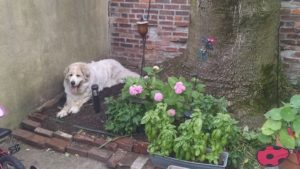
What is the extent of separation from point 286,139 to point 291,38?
2315 mm

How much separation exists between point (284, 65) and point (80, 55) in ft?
9.09

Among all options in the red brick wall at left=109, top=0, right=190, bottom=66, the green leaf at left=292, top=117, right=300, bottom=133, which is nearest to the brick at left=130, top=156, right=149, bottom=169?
the green leaf at left=292, top=117, right=300, bottom=133

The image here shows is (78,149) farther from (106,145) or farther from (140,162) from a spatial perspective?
(140,162)

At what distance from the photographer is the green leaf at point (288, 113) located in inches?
114

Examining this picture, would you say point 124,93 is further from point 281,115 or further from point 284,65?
point 284,65

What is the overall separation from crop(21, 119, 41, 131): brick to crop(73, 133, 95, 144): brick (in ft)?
1.86

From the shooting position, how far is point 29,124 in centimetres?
429

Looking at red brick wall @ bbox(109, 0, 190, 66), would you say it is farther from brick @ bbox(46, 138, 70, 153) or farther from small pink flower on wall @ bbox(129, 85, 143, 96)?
brick @ bbox(46, 138, 70, 153)

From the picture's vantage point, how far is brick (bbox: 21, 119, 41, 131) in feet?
14.0

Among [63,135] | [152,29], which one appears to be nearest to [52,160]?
[63,135]

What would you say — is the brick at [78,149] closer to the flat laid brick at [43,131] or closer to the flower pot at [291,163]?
the flat laid brick at [43,131]

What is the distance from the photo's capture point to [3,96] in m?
4.07

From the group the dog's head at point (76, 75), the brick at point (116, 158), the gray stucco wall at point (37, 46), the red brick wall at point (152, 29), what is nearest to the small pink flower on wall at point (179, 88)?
the brick at point (116, 158)

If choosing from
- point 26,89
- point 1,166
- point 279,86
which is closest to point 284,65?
point 279,86
